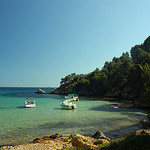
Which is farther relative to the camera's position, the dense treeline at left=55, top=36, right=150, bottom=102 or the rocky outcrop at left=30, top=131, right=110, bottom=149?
the dense treeline at left=55, top=36, right=150, bottom=102

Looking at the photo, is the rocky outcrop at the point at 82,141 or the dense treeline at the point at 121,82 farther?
the dense treeline at the point at 121,82

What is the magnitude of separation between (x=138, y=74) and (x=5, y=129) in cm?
5751

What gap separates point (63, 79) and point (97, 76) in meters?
43.4

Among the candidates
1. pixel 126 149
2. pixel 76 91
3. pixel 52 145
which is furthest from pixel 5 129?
pixel 76 91

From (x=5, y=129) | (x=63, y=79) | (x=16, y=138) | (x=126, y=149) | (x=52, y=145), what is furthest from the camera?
(x=63, y=79)

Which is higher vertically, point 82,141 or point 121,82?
point 121,82

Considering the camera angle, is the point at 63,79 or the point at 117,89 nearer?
the point at 117,89

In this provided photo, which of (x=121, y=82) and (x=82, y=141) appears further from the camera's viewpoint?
(x=121, y=82)

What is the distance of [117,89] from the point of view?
71500 millimetres

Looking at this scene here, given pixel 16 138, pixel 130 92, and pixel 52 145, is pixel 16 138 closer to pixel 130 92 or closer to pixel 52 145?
pixel 52 145

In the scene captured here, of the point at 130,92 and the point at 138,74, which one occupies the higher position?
the point at 138,74

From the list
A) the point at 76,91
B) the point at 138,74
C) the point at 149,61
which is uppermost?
the point at 149,61

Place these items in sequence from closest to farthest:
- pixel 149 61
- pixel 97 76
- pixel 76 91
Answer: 1. pixel 149 61
2. pixel 97 76
3. pixel 76 91

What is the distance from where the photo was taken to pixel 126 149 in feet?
25.1
